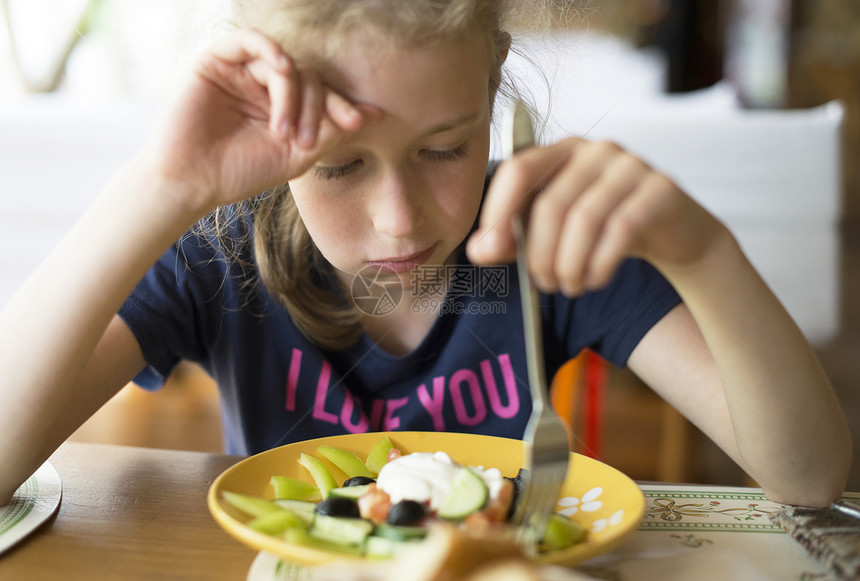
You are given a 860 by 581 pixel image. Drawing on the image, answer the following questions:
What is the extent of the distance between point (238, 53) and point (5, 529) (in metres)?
0.35

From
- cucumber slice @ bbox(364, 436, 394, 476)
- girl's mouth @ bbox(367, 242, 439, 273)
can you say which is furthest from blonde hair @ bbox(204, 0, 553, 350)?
cucumber slice @ bbox(364, 436, 394, 476)

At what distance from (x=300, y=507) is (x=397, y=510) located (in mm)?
77

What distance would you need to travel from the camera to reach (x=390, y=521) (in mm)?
412

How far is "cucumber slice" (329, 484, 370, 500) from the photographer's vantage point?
45cm

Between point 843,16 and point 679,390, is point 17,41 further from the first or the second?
point 843,16

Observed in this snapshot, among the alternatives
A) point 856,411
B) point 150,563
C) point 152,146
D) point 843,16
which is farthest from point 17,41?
point 843,16

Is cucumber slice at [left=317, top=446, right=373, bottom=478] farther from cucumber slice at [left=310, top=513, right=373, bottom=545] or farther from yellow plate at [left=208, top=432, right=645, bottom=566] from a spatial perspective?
cucumber slice at [left=310, top=513, right=373, bottom=545]

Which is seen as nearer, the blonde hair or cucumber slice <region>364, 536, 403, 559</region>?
cucumber slice <region>364, 536, 403, 559</region>

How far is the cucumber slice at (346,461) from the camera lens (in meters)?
0.53

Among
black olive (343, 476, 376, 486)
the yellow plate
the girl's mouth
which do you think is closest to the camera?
the yellow plate

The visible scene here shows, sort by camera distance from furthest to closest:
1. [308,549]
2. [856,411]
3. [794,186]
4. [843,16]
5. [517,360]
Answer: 1. [843,16]
2. [856,411]
3. [794,186]
4. [517,360]
5. [308,549]

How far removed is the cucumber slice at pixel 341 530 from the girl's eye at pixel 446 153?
252mm

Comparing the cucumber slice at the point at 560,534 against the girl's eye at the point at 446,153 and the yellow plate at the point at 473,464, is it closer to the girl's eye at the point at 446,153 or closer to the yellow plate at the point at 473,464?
the yellow plate at the point at 473,464

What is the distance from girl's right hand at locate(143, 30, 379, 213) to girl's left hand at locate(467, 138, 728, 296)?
0.18 metres
